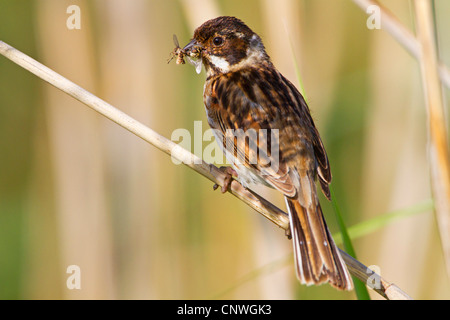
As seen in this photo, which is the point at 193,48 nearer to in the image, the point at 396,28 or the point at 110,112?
the point at 110,112

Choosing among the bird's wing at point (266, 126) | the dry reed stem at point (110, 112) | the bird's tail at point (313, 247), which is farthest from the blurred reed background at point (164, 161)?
the dry reed stem at point (110, 112)

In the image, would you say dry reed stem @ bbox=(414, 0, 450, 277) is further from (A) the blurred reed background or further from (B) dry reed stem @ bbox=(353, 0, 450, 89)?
(A) the blurred reed background

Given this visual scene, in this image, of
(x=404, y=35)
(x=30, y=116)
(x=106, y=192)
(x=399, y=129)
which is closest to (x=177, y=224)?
(x=106, y=192)

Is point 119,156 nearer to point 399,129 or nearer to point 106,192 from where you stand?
point 106,192

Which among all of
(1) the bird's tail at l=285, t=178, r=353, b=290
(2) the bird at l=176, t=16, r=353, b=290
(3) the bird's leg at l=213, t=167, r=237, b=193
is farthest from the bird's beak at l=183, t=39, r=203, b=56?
(1) the bird's tail at l=285, t=178, r=353, b=290

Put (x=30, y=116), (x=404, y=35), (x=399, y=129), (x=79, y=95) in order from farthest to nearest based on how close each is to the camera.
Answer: (x=30, y=116) → (x=399, y=129) → (x=79, y=95) → (x=404, y=35)

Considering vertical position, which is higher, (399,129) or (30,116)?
(30,116)

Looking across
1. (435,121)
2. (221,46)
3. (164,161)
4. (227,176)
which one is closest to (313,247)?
(227,176)
